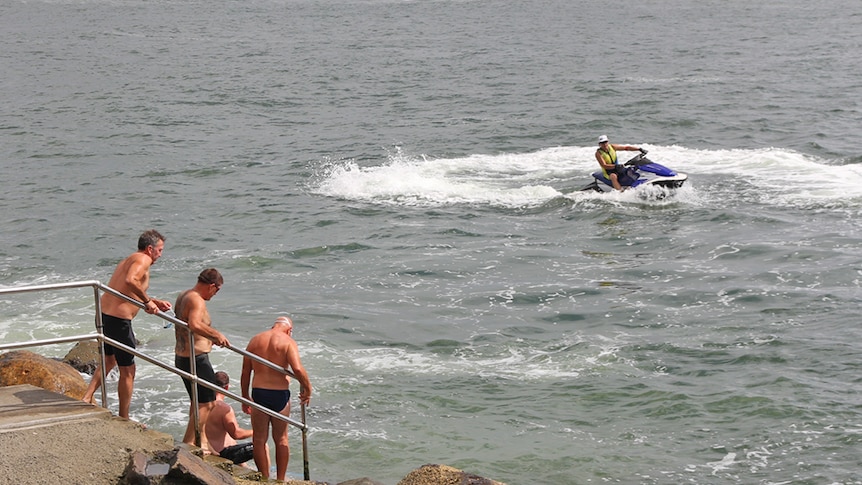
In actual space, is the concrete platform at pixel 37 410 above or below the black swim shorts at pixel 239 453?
above

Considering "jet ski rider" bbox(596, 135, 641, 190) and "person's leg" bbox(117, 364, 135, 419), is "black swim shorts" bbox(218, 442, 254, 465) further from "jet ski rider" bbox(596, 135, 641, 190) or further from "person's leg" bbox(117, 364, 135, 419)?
"jet ski rider" bbox(596, 135, 641, 190)

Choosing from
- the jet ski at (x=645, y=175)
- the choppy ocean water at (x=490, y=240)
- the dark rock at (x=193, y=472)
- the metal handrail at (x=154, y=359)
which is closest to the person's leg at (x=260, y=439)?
the metal handrail at (x=154, y=359)

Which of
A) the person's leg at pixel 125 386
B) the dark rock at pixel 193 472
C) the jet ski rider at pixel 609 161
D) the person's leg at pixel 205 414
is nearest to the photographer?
the dark rock at pixel 193 472

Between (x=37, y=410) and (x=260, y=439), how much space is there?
1874 mm

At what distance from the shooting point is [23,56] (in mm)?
49906

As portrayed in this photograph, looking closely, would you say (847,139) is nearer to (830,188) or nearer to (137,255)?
(830,188)

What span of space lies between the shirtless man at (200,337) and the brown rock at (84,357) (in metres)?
3.97

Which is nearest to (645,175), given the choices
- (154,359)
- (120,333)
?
(120,333)

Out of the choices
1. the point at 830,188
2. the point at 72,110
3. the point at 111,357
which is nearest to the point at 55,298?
the point at 111,357

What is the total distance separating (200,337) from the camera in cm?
934

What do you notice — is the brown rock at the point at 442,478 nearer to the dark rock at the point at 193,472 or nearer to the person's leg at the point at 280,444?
the person's leg at the point at 280,444

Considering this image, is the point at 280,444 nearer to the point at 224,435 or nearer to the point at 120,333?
the point at 224,435

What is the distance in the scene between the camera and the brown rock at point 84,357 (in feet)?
43.0

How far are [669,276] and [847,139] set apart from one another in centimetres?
1372
